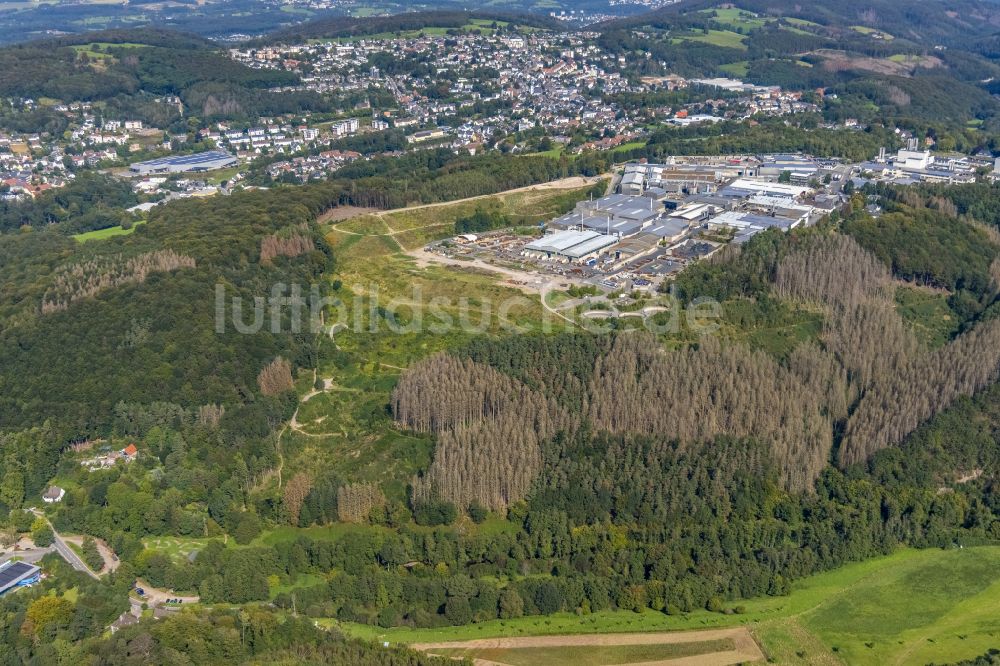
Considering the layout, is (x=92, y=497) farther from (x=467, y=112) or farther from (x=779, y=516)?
(x=467, y=112)

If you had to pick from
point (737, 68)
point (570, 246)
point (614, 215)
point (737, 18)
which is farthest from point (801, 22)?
point (570, 246)

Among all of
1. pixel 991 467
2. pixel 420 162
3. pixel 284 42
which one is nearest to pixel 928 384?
pixel 991 467

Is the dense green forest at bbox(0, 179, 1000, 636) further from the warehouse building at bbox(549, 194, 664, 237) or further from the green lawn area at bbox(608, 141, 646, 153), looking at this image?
the green lawn area at bbox(608, 141, 646, 153)

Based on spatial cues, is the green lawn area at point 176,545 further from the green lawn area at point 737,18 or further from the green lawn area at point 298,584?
the green lawn area at point 737,18

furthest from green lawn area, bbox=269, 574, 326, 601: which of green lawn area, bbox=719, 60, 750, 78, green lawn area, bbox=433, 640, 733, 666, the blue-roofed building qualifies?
green lawn area, bbox=719, 60, 750, 78

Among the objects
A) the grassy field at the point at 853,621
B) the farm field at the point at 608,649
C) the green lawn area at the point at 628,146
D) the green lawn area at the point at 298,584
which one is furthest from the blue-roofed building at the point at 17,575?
the green lawn area at the point at 628,146

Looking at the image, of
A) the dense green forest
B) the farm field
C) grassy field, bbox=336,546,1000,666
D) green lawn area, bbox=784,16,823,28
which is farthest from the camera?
green lawn area, bbox=784,16,823,28
